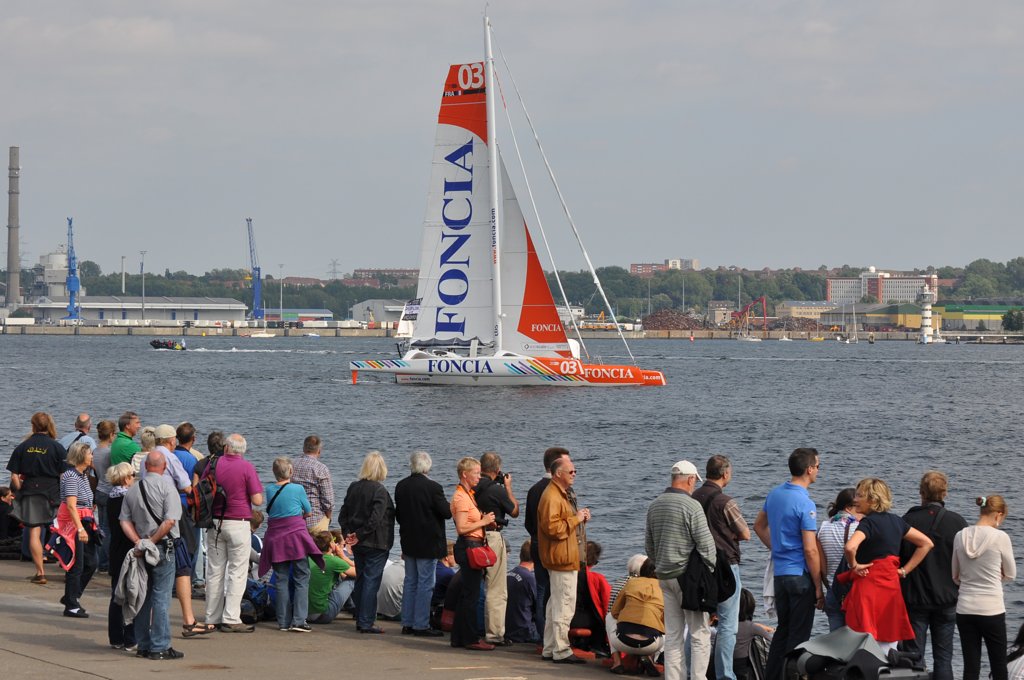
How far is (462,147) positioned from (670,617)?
40.5m

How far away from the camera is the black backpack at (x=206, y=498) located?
10.3 meters

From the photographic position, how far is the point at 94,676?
8.86 metres

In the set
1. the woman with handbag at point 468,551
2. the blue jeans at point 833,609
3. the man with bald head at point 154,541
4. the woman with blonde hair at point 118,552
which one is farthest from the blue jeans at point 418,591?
the blue jeans at point 833,609

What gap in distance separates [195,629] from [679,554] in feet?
12.3

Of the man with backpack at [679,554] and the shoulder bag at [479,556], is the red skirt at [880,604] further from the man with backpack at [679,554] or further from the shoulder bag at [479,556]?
the shoulder bag at [479,556]

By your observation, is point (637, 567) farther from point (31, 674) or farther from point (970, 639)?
point (31, 674)

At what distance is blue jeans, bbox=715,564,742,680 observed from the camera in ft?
29.9

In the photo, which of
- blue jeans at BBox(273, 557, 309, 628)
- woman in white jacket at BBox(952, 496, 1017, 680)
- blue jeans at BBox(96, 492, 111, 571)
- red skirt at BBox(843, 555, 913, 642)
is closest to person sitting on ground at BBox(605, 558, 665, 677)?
red skirt at BBox(843, 555, 913, 642)

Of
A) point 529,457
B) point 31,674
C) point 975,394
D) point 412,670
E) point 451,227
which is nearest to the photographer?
point 31,674

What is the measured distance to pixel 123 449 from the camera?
12.1m

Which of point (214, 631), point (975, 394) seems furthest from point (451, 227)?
point (214, 631)

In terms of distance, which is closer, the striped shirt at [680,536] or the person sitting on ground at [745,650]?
the striped shirt at [680,536]

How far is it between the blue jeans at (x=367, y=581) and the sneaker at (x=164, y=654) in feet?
5.32

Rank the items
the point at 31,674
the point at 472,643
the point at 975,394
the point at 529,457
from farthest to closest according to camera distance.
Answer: the point at 975,394 < the point at 529,457 < the point at 472,643 < the point at 31,674
